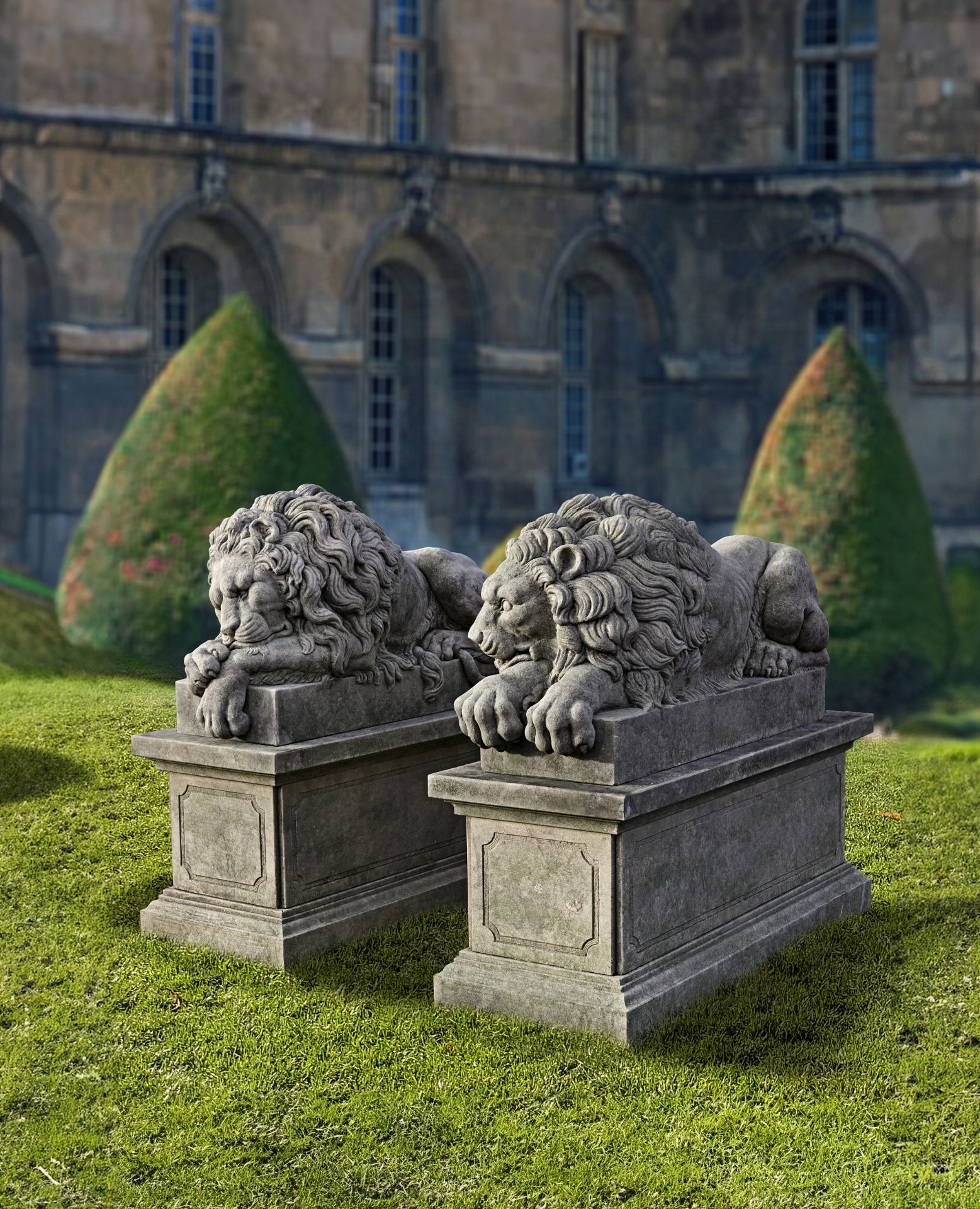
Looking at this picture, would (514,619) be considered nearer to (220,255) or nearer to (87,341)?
(87,341)

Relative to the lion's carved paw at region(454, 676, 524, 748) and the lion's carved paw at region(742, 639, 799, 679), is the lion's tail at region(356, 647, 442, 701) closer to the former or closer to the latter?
the lion's carved paw at region(454, 676, 524, 748)

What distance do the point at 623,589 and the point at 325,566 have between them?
1579mm

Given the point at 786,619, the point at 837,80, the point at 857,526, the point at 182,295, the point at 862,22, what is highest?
the point at 862,22

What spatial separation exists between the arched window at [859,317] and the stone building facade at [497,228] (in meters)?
0.05

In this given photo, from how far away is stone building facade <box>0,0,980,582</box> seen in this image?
23797 mm

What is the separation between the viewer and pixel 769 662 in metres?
8.41

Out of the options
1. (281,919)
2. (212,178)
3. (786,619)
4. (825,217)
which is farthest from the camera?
(825,217)

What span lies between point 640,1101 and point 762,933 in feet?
5.13

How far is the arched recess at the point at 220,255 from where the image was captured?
24438mm

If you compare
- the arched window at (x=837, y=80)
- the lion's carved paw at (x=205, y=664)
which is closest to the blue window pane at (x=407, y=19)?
the arched window at (x=837, y=80)

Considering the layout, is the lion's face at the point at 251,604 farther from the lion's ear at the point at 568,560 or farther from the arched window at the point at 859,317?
the arched window at the point at 859,317

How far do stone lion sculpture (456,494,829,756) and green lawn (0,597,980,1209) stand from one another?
1285 millimetres

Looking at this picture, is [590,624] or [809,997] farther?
[809,997]

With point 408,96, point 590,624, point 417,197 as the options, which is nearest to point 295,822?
point 590,624
